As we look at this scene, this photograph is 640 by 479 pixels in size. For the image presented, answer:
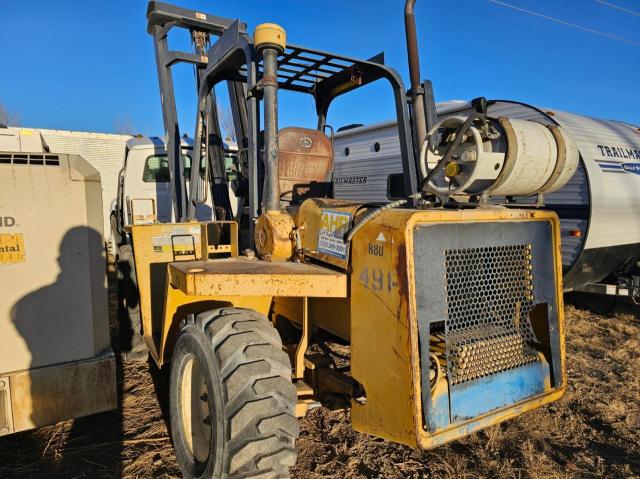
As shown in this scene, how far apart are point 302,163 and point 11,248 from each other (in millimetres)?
2206

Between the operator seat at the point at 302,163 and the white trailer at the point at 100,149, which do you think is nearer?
the operator seat at the point at 302,163

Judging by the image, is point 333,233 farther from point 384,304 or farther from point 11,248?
point 11,248

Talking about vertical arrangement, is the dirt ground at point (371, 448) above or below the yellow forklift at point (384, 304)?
below

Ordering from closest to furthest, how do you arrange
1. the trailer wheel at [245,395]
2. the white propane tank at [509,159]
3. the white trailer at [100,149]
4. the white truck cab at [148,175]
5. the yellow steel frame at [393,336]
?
the yellow steel frame at [393,336] → the trailer wheel at [245,395] → the white propane tank at [509,159] → the white truck cab at [148,175] → the white trailer at [100,149]

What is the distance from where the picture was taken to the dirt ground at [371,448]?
3.12m

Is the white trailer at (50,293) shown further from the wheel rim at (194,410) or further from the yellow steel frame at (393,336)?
the yellow steel frame at (393,336)

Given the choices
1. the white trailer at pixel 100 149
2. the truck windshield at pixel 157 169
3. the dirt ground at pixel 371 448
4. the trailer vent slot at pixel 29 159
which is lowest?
the dirt ground at pixel 371 448

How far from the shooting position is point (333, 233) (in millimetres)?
2701

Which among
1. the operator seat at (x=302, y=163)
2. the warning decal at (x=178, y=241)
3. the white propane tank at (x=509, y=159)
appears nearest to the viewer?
the white propane tank at (x=509, y=159)

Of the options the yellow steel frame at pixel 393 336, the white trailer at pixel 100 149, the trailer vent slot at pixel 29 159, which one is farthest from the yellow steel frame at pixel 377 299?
the white trailer at pixel 100 149

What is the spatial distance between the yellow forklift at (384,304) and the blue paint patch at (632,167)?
5195 millimetres

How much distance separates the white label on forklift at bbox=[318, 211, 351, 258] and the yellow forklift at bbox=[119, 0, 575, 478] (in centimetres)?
1

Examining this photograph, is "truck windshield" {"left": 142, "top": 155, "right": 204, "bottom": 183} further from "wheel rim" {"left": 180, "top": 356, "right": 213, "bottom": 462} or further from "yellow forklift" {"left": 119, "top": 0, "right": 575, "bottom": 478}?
"wheel rim" {"left": 180, "top": 356, "right": 213, "bottom": 462}

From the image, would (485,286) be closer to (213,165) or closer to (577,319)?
(213,165)
